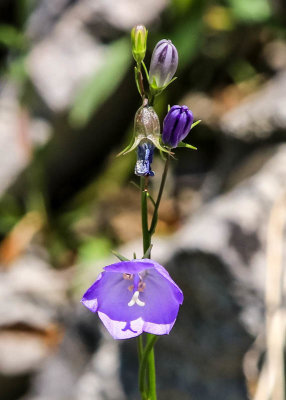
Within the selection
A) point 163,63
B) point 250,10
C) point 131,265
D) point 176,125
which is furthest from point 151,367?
point 250,10

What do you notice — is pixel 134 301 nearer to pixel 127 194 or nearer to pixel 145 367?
pixel 145 367

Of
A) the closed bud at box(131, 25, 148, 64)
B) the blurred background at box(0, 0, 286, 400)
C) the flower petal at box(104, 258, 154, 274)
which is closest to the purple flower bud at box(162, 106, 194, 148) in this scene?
the closed bud at box(131, 25, 148, 64)

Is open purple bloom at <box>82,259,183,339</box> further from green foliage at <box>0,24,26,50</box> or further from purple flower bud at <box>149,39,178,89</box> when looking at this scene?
green foliage at <box>0,24,26,50</box>

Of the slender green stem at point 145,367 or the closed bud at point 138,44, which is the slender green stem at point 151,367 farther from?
the closed bud at point 138,44

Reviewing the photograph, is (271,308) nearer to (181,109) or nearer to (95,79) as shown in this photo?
(181,109)

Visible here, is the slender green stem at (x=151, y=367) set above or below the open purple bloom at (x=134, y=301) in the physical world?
below

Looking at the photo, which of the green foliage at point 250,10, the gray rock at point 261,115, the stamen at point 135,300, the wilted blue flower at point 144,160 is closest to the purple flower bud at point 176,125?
the wilted blue flower at point 144,160

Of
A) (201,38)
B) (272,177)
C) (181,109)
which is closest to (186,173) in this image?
(201,38)
